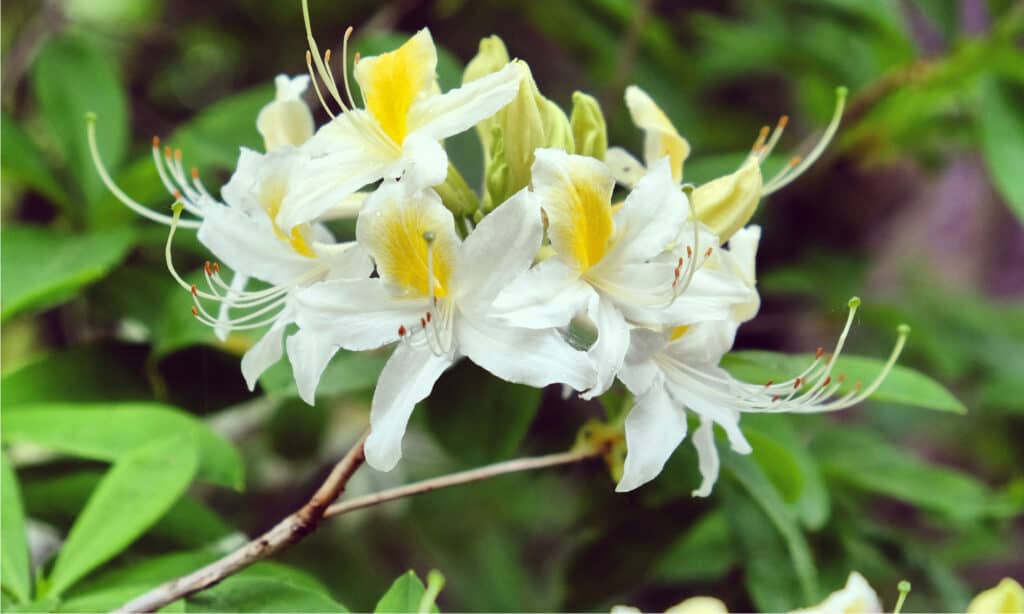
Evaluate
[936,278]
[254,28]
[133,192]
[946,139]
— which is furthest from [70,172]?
[936,278]

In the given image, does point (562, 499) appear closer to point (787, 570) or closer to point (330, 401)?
point (330, 401)

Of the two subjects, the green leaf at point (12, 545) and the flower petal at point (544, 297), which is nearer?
the flower petal at point (544, 297)

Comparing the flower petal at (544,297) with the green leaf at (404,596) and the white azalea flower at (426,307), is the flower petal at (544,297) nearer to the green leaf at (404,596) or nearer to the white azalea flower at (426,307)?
the white azalea flower at (426,307)

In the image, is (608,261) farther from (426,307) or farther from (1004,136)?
(1004,136)

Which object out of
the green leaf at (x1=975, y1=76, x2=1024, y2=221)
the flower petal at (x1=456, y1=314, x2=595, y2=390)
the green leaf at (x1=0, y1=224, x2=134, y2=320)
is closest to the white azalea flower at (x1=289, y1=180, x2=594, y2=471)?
the flower petal at (x1=456, y1=314, x2=595, y2=390)

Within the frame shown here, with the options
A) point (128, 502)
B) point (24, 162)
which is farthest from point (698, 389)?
point (24, 162)

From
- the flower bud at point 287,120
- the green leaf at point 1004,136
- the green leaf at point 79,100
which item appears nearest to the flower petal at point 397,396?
the flower bud at point 287,120
